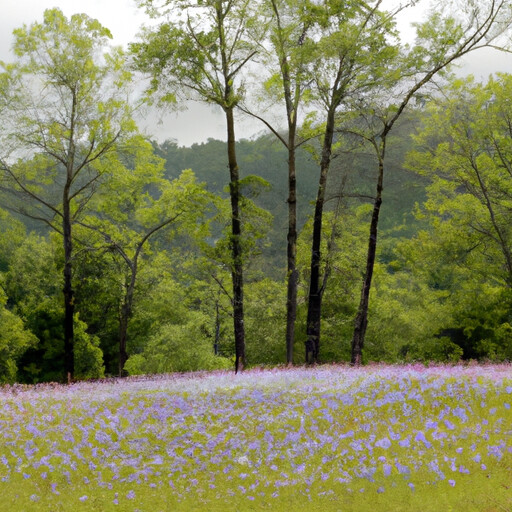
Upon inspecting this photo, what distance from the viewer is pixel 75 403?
1379cm

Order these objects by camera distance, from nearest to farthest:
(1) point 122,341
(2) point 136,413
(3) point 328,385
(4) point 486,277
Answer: (2) point 136,413, (3) point 328,385, (1) point 122,341, (4) point 486,277

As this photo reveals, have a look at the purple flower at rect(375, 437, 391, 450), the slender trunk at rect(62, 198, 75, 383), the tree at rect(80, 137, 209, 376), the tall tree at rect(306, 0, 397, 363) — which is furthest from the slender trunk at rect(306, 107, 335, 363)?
the purple flower at rect(375, 437, 391, 450)

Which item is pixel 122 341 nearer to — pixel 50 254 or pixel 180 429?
pixel 180 429

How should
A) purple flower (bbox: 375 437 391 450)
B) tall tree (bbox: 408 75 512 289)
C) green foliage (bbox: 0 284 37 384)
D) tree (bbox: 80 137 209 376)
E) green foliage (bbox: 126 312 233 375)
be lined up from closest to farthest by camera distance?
purple flower (bbox: 375 437 391 450)
tree (bbox: 80 137 209 376)
tall tree (bbox: 408 75 512 289)
green foliage (bbox: 0 284 37 384)
green foliage (bbox: 126 312 233 375)

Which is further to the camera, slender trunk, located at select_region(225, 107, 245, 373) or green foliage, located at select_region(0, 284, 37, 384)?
green foliage, located at select_region(0, 284, 37, 384)

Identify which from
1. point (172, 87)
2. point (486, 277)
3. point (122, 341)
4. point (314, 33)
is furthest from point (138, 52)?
point (486, 277)

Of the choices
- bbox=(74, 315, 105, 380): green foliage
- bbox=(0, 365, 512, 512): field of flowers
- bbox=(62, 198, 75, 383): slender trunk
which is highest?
bbox=(62, 198, 75, 383): slender trunk

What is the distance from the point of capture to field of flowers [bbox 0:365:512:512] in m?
8.34

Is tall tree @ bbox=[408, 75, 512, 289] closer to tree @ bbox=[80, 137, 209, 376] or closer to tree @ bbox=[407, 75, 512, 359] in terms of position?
tree @ bbox=[407, 75, 512, 359]

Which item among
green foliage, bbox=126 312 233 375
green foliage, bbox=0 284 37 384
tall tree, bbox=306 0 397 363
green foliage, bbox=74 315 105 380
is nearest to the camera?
tall tree, bbox=306 0 397 363

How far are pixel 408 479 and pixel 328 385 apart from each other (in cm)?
479

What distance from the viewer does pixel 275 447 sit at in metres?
10.1

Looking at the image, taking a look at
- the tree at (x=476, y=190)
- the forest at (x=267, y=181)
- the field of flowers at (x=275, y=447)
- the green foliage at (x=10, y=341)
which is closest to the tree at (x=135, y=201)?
the forest at (x=267, y=181)

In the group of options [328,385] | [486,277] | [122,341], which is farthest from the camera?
[486,277]
